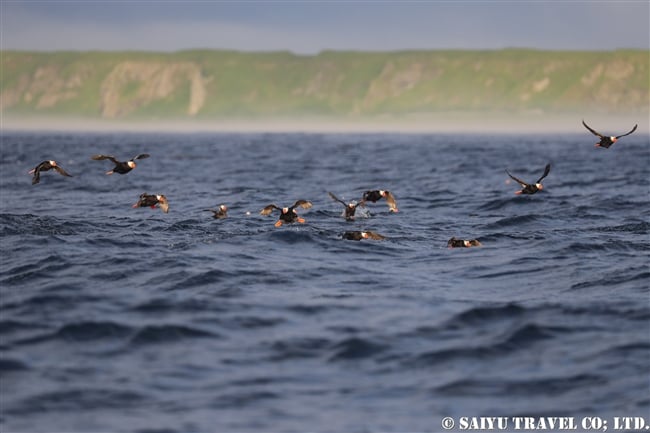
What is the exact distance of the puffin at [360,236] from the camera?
1203 inches

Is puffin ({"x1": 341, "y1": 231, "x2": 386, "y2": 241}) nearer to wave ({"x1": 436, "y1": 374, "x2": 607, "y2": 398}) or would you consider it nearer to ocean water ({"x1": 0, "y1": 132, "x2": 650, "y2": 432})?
ocean water ({"x1": 0, "y1": 132, "x2": 650, "y2": 432})

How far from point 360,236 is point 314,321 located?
34.6ft

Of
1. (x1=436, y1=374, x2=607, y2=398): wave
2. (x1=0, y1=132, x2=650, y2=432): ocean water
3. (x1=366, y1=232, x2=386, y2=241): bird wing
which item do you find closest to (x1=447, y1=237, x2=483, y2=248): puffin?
(x1=0, y1=132, x2=650, y2=432): ocean water

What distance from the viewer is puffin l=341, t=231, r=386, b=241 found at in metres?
30.6

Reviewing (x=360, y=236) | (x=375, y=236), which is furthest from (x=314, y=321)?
(x=375, y=236)

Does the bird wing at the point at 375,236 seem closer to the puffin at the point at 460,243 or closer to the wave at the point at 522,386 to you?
the puffin at the point at 460,243

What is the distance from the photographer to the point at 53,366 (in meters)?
17.1

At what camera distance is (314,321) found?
20.1m

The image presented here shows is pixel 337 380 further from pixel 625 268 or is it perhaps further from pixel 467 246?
pixel 467 246

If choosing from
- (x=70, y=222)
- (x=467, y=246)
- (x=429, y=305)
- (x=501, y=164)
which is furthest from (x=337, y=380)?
(x=501, y=164)

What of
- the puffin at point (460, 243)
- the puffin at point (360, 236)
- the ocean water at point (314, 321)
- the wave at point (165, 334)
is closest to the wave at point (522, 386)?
the ocean water at point (314, 321)

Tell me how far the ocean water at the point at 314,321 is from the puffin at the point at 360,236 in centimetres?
56

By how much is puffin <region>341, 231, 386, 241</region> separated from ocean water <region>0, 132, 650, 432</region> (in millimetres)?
563

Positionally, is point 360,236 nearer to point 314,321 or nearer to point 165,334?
point 314,321
